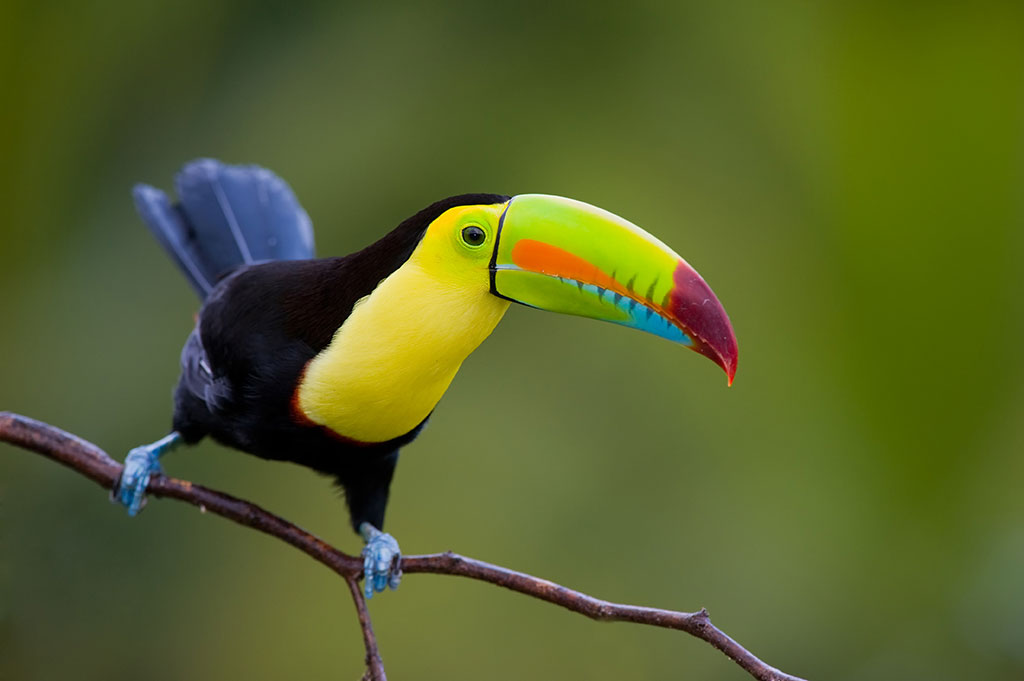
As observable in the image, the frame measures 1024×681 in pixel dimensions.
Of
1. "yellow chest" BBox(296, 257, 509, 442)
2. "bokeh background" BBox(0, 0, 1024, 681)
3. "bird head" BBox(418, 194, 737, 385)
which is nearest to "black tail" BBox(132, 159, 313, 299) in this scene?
"yellow chest" BBox(296, 257, 509, 442)

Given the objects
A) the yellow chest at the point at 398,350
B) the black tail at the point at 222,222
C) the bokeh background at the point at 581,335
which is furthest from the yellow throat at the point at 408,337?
the bokeh background at the point at 581,335

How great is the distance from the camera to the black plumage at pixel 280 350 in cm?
145

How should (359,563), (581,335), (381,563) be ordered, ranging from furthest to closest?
(581,335) < (381,563) < (359,563)

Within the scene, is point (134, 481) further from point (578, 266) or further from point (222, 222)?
point (578, 266)

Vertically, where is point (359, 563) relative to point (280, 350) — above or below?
below

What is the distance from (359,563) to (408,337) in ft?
1.10

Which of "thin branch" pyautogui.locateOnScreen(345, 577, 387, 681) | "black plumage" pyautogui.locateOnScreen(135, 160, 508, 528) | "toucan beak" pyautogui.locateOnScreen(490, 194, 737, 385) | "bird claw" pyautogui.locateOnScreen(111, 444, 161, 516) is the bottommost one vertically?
"thin branch" pyautogui.locateOnScreen(345, 577, 387, 681)

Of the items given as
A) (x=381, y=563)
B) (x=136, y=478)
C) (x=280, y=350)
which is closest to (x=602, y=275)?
(x=280, y=350)

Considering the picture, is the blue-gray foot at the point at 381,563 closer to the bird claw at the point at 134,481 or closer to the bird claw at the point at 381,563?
the bird claw at the point at 381,563

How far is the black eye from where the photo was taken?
1.35m

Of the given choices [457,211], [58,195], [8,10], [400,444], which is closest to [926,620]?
[400,444]

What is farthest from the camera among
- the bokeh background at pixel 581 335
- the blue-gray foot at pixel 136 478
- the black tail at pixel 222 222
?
the bokeh background at pixel 581 335

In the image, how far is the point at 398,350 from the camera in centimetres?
138

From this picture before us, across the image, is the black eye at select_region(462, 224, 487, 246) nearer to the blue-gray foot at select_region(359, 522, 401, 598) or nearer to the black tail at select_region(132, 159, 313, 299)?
the blue-gray foot at select_region(359, 522, 401, 598)
